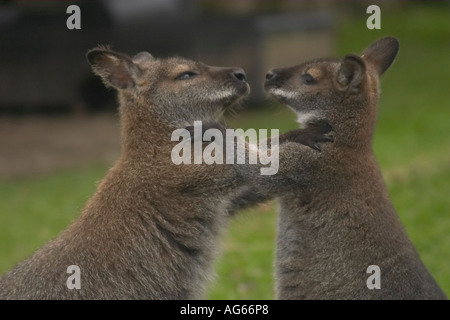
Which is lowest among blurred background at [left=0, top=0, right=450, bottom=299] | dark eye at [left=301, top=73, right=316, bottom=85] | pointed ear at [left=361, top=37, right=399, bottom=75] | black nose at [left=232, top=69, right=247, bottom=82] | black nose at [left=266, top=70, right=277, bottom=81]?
dark eye at [left=301, top=73, right=316, bottom=85]

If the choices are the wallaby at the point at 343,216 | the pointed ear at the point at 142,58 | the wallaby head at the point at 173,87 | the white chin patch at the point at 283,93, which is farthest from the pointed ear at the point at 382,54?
→ the pointed ear at the point at 142,58

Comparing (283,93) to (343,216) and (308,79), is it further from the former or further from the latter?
(343,216)

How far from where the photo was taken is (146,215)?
630 centimetres

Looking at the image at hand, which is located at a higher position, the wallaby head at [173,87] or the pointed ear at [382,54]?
the pointed ear at [382,54]

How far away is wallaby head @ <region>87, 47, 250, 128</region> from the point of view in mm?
6773

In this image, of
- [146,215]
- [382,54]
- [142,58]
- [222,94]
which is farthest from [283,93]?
[146,215]

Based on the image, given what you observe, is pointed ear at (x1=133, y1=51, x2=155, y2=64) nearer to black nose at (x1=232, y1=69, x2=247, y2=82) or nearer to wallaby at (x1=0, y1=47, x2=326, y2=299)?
wallaby at (x1=0, y1=47, x2=326, y2=299)

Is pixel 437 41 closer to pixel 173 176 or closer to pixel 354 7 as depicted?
pixel 354 7

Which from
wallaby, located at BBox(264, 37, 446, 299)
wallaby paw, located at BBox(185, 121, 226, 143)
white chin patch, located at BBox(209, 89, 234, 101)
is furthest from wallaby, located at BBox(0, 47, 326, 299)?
wallaby, located at BBox(264, 37, 446, 299)

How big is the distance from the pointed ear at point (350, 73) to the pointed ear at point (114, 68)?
5.07 feet

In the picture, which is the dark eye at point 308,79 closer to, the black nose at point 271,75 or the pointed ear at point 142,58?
the black nose at point 271,75

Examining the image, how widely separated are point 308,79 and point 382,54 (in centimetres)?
72

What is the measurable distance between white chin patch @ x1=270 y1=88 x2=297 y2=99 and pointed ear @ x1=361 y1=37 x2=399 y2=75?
0.69 m

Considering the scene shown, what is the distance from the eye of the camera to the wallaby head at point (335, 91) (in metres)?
6.59
